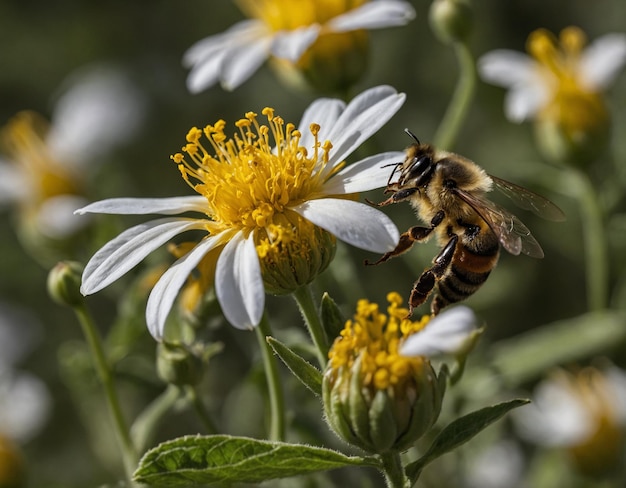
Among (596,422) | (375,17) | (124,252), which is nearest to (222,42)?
(375,17)

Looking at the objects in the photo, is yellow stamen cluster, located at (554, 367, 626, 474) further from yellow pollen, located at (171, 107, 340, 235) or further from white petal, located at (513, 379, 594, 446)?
yellow pollen, located at (171, 107, 340, 235)

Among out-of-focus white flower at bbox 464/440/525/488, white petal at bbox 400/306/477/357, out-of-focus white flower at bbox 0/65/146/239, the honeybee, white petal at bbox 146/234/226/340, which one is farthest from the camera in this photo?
out-of-focus white flower at bbox 0/65/146/239

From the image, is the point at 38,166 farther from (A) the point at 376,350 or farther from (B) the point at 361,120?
(A) the point at 376,350

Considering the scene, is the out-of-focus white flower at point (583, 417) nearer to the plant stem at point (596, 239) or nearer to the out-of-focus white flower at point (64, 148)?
the plant stem at point (596, 239)

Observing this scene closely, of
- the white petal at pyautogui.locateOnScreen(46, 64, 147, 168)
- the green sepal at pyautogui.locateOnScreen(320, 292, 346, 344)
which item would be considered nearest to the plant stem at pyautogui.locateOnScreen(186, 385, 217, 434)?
the green sepal at pyautogui.locateOnScreen(320, 292, 346, 344)

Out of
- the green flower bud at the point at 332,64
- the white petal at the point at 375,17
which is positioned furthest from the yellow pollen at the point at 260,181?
the green flower bud at the point at 332,64

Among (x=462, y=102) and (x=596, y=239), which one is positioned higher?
(x=462, y=102)
